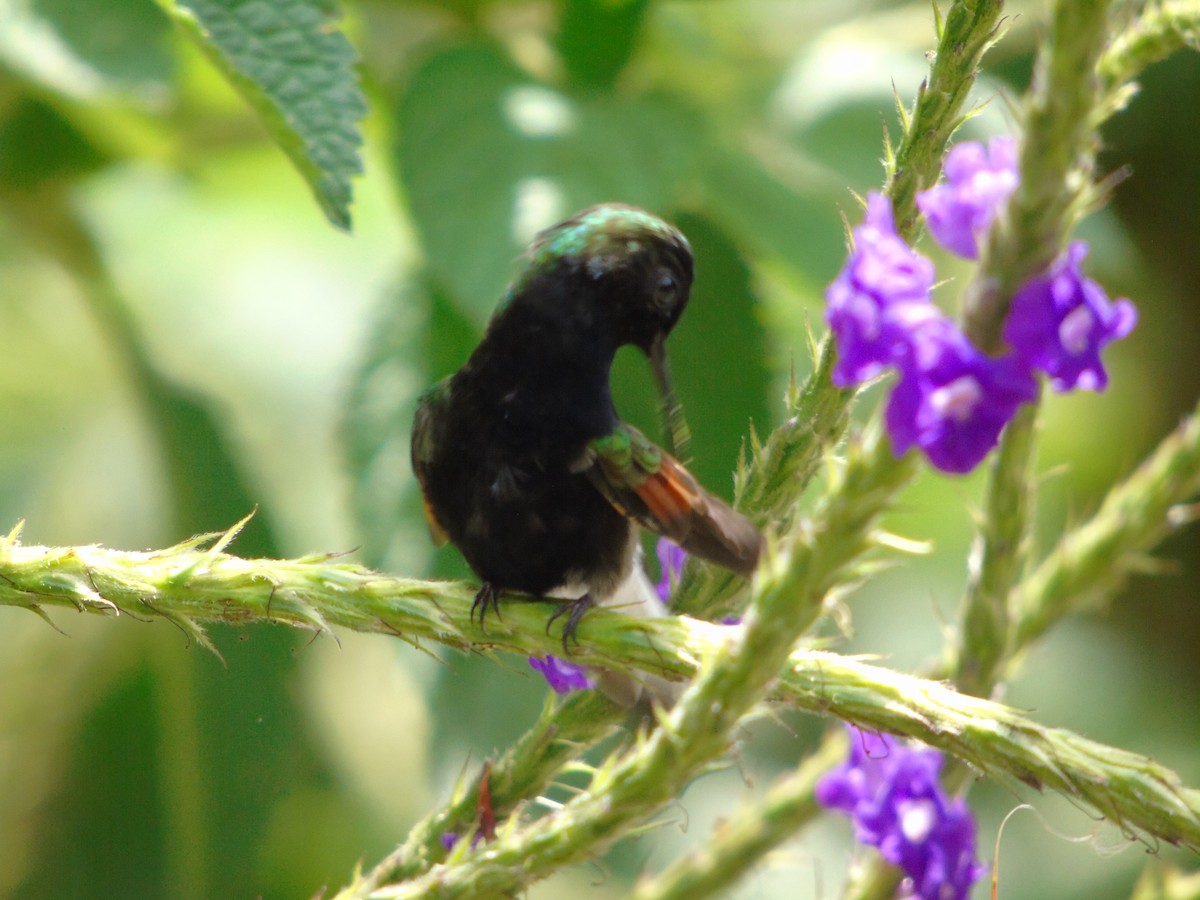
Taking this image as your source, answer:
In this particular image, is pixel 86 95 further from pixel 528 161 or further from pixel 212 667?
pixel 212 667

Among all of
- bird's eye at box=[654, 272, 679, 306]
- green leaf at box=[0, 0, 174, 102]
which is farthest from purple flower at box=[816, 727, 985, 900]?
green leaf at box=[0, 0, 174, 102]

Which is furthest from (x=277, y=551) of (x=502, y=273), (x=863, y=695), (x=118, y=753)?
(x=863, y=695)

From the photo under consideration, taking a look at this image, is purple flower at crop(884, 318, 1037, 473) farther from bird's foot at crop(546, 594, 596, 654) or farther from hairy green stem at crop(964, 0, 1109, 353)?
bird's foot at crop(546, 594, 596, 654)

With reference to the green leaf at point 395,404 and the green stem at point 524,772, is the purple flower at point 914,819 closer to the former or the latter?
the green stem at point 524,772

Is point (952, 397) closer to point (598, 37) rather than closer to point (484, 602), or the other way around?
point (484, 602)

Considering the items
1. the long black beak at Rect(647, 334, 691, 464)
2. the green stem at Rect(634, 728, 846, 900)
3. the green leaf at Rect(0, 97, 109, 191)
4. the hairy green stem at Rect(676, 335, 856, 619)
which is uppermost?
the hairy green stem at Rect(676, 335, 856, 619)

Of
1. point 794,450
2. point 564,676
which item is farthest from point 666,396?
point 794,450

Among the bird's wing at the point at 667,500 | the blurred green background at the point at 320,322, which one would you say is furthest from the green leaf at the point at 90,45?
the bird's wing at the point at 667,500
